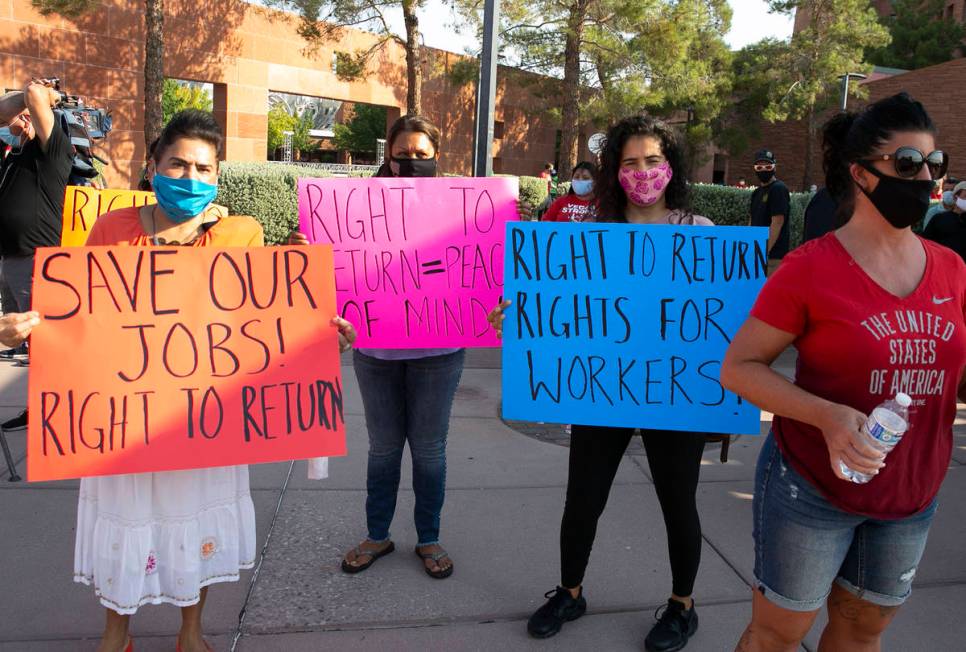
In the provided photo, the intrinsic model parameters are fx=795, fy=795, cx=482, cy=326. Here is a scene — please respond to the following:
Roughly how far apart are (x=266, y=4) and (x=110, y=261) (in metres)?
19.2

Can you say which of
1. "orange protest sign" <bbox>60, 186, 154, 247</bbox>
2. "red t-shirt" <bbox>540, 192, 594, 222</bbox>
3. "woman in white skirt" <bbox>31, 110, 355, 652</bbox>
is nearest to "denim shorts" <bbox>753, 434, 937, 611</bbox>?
"woman in white skirt" <bbox>31, 110, 355, 652</bbox>

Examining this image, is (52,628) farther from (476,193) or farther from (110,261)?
(476,193)

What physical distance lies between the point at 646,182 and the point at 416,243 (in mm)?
996

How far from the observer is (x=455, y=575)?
10.9 feet

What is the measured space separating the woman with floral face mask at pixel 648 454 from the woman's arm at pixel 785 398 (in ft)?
2.45

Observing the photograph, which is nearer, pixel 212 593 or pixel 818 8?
pixel 212 593

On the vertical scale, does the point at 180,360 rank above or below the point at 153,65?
below

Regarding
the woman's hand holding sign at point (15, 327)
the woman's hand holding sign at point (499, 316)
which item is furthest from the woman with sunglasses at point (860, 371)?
the woman's hand holding sign at point (15, 327)

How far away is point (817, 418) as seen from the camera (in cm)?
178

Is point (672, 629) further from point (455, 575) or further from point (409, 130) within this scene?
point (409, 130)

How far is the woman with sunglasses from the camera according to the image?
184cm

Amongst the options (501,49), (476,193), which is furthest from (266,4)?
(476,193)

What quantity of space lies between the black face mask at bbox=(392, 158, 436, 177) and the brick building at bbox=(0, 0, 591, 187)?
642 inches

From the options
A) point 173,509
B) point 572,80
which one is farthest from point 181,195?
point 572,80
